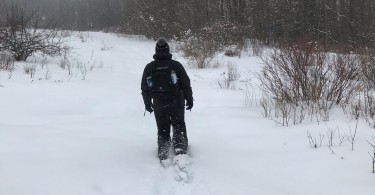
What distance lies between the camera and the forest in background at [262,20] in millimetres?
14961

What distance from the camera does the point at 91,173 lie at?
4.09m

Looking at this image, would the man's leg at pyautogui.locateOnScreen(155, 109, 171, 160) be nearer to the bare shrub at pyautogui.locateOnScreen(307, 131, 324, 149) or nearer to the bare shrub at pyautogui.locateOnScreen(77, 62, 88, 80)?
the bare shrub at pyautogui.locateOnScreen(307, 131, 324, 149)

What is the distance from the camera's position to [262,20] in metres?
18.5

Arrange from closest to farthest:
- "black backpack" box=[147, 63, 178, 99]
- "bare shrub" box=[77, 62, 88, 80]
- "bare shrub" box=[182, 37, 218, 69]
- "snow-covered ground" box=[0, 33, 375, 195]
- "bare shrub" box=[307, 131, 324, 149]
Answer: "snow-covered ground" box=[0, 33, 375, 195], "bare shrub" box=[307, 131, 324, 149], "black backpack" box=[147, 63, 178, 99], "bare shrub" box=[77, 62, 88, 80], "bare shrub" box=[182, 37, 218, 69]

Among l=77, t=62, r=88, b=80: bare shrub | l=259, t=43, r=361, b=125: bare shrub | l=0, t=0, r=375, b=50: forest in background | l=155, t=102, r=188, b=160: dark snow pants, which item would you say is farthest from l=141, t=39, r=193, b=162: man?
l=0, t=0, r=375, b=50: forest in background

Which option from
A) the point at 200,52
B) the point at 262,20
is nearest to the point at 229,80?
the point at 200,52

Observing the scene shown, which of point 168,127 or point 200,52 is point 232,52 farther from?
point 168,127

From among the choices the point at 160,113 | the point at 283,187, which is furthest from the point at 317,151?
the point at 160,113

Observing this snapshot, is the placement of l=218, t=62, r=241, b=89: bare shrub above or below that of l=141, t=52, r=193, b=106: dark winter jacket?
below

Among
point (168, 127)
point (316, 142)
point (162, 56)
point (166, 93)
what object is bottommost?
point (316, 142)

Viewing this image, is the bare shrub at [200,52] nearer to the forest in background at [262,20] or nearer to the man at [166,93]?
the forest in background at [262,20]

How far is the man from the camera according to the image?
472cm

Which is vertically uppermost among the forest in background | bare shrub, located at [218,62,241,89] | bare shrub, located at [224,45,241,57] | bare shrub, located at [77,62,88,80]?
the forest in background

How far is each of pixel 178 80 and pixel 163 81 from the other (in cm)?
18
